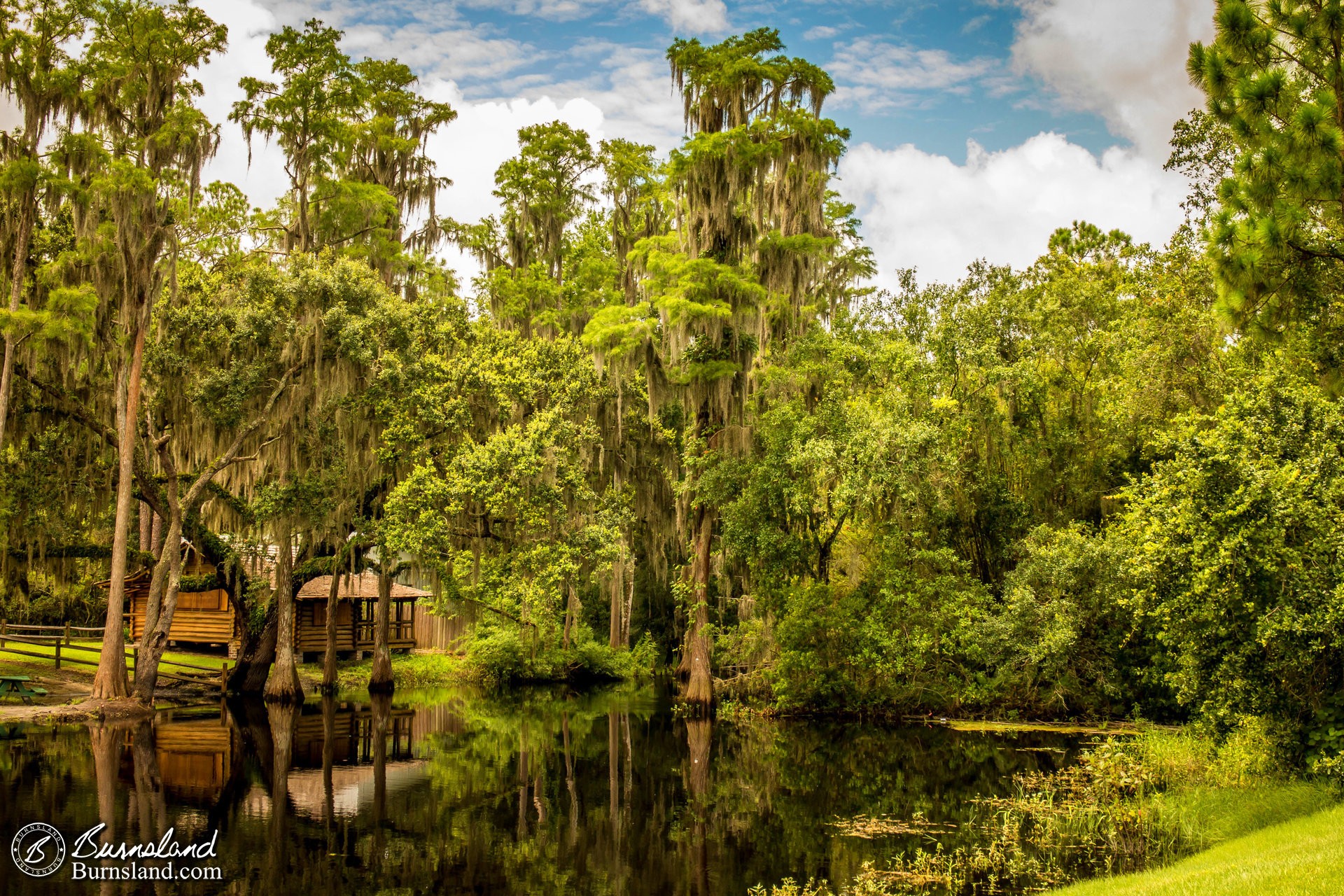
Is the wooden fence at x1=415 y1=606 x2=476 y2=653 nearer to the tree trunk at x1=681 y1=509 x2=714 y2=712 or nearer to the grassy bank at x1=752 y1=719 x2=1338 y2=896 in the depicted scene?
the tree trunk at x1=681 y1=509 x2=714 y2=712

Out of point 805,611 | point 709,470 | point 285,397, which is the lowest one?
point 805,611

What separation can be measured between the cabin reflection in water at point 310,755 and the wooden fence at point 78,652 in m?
4.16

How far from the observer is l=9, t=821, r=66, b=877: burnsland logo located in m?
9.46

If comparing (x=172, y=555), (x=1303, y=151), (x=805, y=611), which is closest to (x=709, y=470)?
(x=805, y=611)

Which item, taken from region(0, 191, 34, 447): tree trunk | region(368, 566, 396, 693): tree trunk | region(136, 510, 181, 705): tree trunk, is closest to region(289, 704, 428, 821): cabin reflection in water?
region(136, 510, 181, 705): tree trunk

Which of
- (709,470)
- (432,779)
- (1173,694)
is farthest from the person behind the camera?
(709,470)

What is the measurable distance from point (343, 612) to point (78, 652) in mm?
8463

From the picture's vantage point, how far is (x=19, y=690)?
20.7 metres

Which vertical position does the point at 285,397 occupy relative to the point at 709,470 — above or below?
above

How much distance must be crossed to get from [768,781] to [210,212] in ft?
70.0

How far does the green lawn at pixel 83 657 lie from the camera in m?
25.4

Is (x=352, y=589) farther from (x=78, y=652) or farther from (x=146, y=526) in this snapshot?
(x=78, y=652)

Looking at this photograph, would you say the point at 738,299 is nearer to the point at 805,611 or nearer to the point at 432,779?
the point at 805,611

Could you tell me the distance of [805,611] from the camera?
2261 cm
